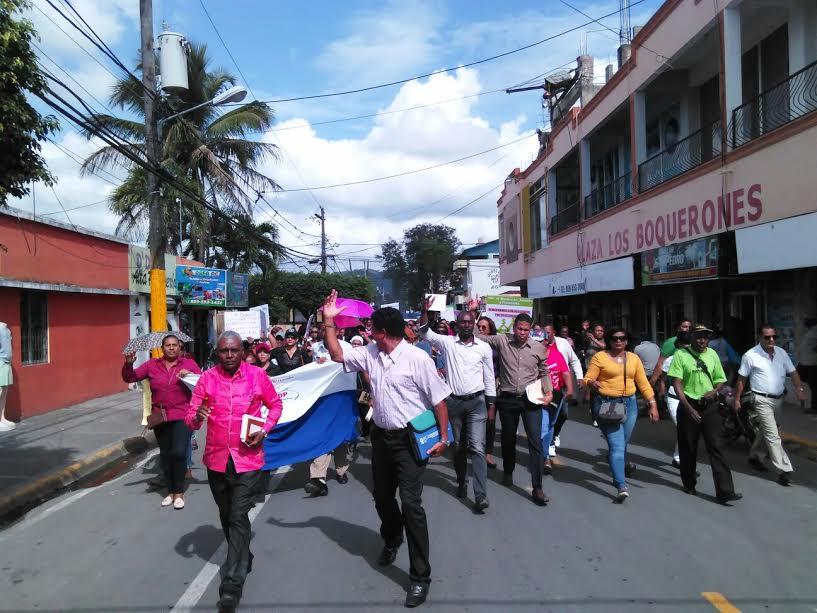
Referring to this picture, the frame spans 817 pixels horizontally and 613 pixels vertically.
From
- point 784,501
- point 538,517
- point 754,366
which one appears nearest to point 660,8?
point 754,366

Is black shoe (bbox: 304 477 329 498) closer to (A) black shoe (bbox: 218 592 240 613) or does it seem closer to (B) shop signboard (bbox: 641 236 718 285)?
(A) black shoe (bbox: 218 592 240 613)

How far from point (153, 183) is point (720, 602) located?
11564 millimetres

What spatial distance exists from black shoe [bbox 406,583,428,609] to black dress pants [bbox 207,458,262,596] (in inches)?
42.5

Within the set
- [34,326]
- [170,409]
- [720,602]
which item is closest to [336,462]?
[170,409]

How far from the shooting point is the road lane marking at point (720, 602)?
4055 mm

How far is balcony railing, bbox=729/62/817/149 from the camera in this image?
11.0m

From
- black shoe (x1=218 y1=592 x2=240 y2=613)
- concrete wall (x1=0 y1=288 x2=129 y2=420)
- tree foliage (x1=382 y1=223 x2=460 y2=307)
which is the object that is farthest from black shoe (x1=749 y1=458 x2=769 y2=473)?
tree foliage (x1=382 y1=223 x2=460 y2=307)

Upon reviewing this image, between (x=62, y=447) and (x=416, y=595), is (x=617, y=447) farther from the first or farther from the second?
(x=62, y=447)

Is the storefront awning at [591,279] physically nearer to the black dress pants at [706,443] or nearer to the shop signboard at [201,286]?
the black dress pants at [706,443]

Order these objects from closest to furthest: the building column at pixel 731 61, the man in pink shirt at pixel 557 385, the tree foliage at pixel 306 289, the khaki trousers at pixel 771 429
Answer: the khaki trousers at pixel 771 429 → the man in pink shirt at pixel 557 385 → the building column at pixel 731 61 → the tree foliage at pixel 306 289

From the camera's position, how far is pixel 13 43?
18.2 feet

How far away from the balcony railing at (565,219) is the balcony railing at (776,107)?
9.92 metres

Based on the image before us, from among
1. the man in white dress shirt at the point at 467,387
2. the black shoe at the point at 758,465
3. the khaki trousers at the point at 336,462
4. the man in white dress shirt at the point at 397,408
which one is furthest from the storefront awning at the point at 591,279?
the man in white dress shirt at the point at 397,408

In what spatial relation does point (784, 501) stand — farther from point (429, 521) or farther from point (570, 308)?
point (570, 308)
